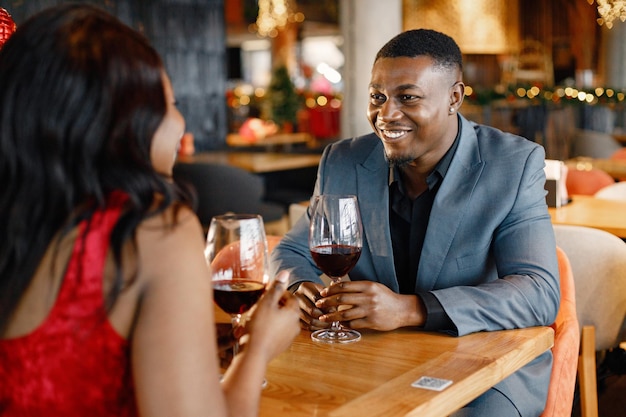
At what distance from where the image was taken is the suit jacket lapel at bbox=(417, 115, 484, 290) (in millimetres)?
1956

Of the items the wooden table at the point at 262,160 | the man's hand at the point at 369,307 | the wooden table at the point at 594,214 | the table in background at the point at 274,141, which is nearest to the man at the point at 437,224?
the man's hand at the point at 369,307

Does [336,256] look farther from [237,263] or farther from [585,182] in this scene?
[585,182]

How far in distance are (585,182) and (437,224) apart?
110 inches

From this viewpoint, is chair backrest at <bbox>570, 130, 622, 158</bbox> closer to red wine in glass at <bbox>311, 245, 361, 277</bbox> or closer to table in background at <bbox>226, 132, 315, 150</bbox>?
table in background at <bbox>226, 132, 315, 150</bbox>

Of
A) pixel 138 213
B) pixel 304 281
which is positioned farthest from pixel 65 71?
Answer: pixel 304 281

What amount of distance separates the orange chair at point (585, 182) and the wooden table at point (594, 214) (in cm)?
71

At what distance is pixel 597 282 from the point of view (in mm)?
2561

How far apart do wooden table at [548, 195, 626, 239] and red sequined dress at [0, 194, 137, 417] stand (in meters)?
2.46

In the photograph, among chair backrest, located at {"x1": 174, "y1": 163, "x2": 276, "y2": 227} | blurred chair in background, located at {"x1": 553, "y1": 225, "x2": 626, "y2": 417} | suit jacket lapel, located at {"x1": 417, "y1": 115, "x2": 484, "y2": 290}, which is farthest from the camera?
chair backrest, located at {"x1": 174, "y1": 163, "x2": 276, "y2": 227}

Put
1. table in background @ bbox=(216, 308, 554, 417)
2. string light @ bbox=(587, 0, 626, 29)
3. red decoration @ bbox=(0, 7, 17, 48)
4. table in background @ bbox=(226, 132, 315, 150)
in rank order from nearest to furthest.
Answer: table in background @ bbox=(216, 308, 554, 417)
red decoration @ bbox=(0, 7, 17, 48)
string light @ bbox=(587, 0, 626, 29)
table in background @ bbox=(226, 132, 315, 150)

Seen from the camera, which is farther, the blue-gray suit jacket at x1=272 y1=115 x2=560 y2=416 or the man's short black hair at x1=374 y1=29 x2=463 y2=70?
the man's short black hair at x1=374 y1=29 x2=463 y2=70

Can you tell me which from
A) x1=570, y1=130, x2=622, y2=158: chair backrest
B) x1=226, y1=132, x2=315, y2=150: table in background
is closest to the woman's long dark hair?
x1=226, y1=132, x2=315, y2=150: table in background

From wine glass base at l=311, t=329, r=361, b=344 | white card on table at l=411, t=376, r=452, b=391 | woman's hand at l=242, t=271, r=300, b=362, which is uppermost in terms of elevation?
woman's hand at l=242, t=271, r=300, b=362

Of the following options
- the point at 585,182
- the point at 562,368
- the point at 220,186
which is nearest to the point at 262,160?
the point at 220,186
